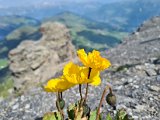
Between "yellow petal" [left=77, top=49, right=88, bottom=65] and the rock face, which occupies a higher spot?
"yellow petal" [left=77, top=49, right=88, bottom=65]

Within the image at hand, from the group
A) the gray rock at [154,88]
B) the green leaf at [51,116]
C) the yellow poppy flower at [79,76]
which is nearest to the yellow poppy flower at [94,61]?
the yellow poppy flower at [79,76]

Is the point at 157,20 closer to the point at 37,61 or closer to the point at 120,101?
the point at 37,61

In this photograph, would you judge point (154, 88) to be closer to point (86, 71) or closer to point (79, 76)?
point (86, 71)

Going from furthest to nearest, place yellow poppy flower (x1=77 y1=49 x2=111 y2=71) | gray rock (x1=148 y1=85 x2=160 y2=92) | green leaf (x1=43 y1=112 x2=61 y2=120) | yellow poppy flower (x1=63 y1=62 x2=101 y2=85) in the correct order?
gray rock (x1=148 y1=85 x2=160 y2=92), green leaf (x1=43 y1=112 x2=61 y2=120), yellow poppy flower (x1=63 y1=62 x2=101 y2=85), yellow poppy flower (x1=77 y1=49 x2=111 y2=71)

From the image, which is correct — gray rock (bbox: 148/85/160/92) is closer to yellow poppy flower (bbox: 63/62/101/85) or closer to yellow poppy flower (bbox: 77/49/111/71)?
yellow poppy flower (bbox: 63/62/101/85)

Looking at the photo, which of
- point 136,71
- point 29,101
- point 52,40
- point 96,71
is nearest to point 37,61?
point 52,40

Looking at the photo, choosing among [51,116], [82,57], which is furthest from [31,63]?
[82,57]

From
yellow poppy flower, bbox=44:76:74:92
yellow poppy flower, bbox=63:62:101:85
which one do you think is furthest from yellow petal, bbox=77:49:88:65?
yellow poppy flower, bbox=44:76:74:92

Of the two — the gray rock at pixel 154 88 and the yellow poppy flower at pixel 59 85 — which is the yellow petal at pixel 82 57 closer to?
the yellow poppy flower at pixel 59 85
